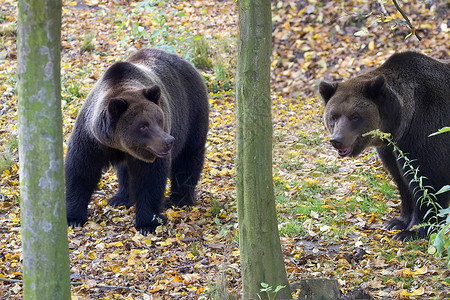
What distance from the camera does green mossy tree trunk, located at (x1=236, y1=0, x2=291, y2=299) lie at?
4152 millimetres

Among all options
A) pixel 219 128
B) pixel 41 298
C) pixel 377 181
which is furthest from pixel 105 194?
pixel 41 298

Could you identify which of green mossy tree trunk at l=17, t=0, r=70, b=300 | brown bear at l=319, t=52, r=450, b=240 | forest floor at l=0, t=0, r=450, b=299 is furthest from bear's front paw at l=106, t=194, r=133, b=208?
green mossy tree trunk at l=17, t=0, r=70, b=300

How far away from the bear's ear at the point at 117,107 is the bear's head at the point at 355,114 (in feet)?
7.11

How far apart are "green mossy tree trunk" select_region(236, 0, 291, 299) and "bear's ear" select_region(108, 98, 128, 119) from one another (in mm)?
2771

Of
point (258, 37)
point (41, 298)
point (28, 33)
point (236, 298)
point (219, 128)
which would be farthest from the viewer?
point (219, 128)

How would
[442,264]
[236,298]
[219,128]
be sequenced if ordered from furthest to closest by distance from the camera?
[219,128]
[442,264]
[236,298]

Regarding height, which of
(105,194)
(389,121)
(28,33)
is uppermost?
(28,33)

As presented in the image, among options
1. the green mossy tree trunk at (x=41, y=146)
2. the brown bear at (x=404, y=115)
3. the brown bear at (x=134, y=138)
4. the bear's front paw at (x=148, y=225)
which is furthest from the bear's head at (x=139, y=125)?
the green mossy tree trunk at (x=41, y=146)

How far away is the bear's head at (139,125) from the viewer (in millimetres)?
6793

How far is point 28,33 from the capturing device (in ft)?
11.5

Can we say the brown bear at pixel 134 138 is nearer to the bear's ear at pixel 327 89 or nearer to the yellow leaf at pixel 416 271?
the bear's ear at pixel 327 89

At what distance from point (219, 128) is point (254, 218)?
6.43 metres

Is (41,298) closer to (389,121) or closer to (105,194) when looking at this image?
(389,121)

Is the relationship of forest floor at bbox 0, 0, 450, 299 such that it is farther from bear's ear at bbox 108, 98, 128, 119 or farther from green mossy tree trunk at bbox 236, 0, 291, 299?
bear's ear at bbox 108, 98, 128, 119
